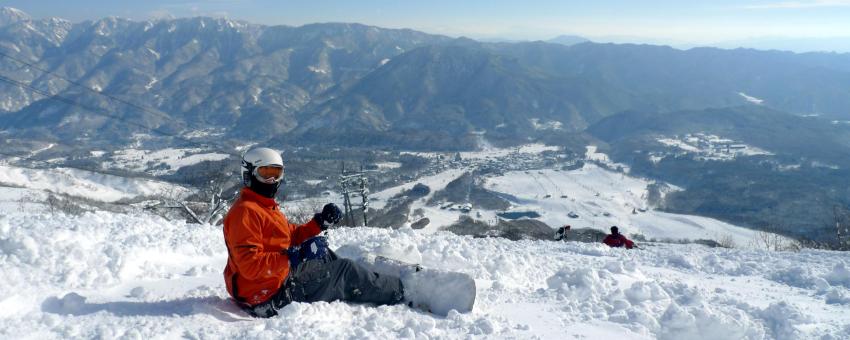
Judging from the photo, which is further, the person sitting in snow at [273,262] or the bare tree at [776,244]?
the bare tree at [776,244]

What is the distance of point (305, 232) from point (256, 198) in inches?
31.0

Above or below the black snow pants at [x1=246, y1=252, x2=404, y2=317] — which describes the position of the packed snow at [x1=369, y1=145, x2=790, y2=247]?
below

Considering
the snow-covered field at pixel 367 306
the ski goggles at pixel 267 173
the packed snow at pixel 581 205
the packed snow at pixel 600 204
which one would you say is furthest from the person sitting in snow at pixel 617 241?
the packed snow at pixel 600 204

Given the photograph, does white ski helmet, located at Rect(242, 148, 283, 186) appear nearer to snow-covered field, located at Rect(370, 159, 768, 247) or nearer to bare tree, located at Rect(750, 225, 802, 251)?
bare tree, located at Rect(750, 225, 802, 251)

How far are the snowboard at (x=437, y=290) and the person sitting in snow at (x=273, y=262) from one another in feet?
0.62

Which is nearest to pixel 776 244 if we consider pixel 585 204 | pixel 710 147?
pixel 585 204

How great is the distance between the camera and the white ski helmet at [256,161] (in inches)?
192

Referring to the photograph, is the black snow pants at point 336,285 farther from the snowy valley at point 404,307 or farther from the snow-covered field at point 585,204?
the snow-covered field at point 585,204

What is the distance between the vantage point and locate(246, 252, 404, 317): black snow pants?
509 cm

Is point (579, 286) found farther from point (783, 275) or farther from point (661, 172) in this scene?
point (661, 172)

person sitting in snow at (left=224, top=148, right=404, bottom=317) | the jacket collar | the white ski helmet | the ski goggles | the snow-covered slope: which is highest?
the white ski helmet

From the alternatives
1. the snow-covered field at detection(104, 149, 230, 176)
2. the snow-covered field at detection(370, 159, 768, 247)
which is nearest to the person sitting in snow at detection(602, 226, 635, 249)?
A: the snow-covered field at detection(370, 159, 768, 247)

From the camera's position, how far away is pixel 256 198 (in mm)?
4891

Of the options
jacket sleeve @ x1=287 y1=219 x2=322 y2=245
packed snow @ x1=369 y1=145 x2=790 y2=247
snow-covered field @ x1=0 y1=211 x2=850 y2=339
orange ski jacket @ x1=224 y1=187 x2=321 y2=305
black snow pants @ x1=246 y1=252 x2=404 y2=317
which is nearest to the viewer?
snow-covered field @ x1=0 y1=211 x2=850 y2=339
